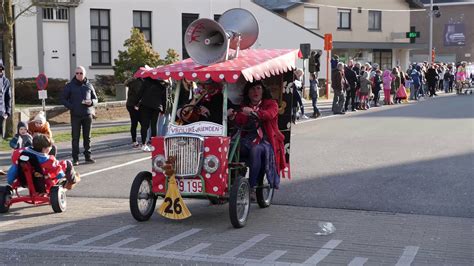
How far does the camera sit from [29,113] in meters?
19.4

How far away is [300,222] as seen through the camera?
8156mm

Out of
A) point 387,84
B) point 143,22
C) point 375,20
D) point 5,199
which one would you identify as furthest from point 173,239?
point 375,20

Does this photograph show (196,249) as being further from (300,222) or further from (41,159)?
(41,159)

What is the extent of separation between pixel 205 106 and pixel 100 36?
24.0 metres

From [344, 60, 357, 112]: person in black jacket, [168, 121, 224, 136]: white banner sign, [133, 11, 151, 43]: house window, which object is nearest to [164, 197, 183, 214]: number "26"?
[168, 121, 224, 136]: white banner sign

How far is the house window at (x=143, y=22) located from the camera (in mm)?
32188

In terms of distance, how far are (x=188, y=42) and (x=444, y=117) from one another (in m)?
16.1

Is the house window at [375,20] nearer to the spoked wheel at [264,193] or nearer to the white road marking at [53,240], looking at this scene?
the spoked wheel at [264,193]

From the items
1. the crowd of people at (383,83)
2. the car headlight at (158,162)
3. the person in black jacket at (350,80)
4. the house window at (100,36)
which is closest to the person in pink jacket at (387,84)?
the crowd of people at (383,83)

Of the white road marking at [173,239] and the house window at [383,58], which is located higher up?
the house window at [383,58]

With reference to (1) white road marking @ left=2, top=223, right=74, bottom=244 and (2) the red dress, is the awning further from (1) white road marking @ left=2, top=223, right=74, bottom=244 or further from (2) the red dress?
(1) white road marking @ left=2, top=223, right=74, bottom=244

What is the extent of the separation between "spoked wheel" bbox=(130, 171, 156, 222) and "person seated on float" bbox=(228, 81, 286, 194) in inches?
48.4

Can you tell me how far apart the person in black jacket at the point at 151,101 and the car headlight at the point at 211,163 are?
672cm

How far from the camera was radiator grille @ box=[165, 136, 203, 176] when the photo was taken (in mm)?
7730
